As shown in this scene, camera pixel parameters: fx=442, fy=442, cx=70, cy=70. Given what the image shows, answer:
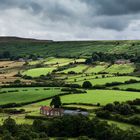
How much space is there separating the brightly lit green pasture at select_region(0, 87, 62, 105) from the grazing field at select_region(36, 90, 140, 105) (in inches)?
223

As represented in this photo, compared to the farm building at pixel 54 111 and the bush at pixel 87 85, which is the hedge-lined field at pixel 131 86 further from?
the farm building at pixel 54 111

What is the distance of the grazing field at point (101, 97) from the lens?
126 m

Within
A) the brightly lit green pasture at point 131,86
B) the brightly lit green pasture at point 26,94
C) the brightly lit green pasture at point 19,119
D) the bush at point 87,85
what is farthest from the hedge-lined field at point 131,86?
the brightly lit green pasture at point 19,119

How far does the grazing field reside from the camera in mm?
125594

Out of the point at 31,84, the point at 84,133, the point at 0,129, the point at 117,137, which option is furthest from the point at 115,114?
the point at 31,84

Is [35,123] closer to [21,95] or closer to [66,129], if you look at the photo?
[66,129]

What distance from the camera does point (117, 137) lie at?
83.8m

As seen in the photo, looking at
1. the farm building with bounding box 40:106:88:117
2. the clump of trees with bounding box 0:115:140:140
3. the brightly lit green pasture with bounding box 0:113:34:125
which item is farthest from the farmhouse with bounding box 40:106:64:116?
the clump of trees with bounding box 0:115:140:140

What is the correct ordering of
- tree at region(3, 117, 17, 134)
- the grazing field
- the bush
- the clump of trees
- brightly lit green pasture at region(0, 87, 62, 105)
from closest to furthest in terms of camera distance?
the clump of trees
tree at region(3, 117, 17, 134)
the grazing field
brightly lit green pasture at region(0, 87, 62, 105)
the bush

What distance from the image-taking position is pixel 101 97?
130000mm

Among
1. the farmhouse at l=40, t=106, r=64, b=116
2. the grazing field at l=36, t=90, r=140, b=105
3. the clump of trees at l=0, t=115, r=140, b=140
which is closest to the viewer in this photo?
the clump of trees at l=0, t=115, r=140, b=140

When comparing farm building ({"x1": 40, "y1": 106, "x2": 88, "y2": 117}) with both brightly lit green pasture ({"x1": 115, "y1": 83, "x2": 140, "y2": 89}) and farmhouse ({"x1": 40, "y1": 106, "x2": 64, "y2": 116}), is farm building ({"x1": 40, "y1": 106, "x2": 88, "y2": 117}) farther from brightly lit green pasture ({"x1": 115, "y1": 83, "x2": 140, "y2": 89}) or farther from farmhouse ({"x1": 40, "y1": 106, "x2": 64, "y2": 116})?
brightly lit green pasture ({"x1": 115, "y1": 83, "x2": 140, "y2": 89})

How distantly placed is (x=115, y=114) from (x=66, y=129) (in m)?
15.7

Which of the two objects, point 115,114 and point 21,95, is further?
point 21,95
